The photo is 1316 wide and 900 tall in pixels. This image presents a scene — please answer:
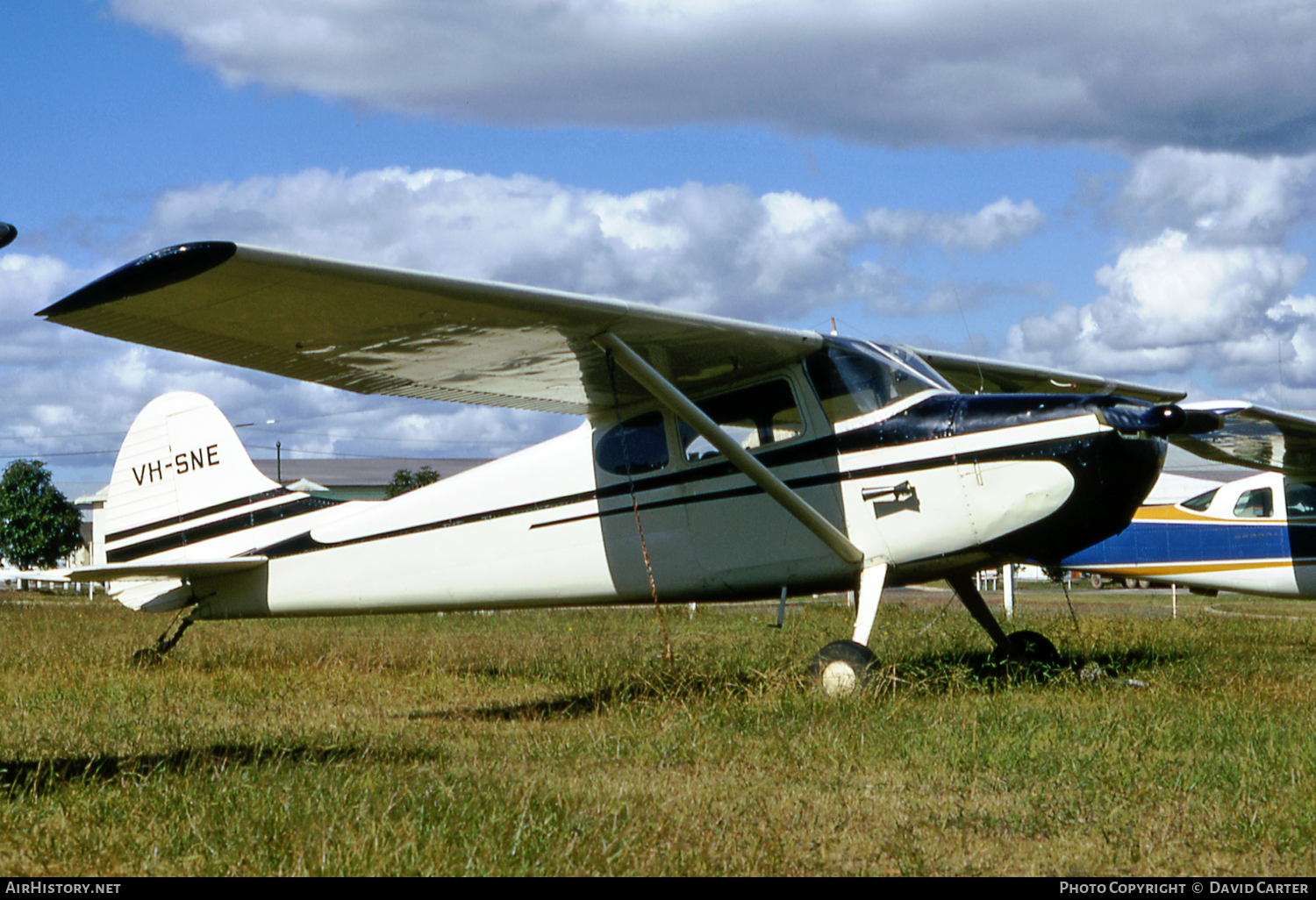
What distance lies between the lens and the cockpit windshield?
7746 mm

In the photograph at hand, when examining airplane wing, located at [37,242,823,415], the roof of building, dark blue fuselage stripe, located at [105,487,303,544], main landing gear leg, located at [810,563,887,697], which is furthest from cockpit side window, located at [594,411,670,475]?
the roof of building

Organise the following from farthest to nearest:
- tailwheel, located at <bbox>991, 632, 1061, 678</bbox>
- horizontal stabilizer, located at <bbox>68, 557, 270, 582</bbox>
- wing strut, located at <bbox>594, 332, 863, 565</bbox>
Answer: horizontal stabilizer, located at <bbox>68, 557, 270, 582</bbox>
tailwheel, located at <bbox>991, 632, 1061, 678</bbox>
wing strut, located at <bbox>594, 332, 863, 565</bbox>

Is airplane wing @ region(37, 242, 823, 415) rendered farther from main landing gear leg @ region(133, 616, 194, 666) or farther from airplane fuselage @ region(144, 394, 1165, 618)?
main landing gear leg @ region(133, 616, 194, 666)

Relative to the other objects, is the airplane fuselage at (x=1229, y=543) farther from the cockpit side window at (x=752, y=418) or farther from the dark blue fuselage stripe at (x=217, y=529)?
the dark blue fuselage stripe at (x=217, y=529)

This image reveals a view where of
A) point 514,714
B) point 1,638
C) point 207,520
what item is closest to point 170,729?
point 514,714

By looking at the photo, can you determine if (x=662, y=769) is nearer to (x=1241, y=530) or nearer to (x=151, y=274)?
A: (x=151, y=274)

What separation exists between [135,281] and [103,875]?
246cm

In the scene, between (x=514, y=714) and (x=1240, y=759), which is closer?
(x=1240, y=759)

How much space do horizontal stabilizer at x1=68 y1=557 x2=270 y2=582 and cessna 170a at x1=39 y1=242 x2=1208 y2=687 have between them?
0.08ft

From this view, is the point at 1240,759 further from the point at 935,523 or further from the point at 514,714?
the point at 514,714

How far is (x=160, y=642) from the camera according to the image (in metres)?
10.6

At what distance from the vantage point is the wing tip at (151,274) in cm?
466

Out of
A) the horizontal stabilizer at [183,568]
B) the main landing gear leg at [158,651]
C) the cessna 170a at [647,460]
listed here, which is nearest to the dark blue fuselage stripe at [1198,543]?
the cessna 170a at [647,460]

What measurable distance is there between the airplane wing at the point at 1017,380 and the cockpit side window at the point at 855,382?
2.61 metres
